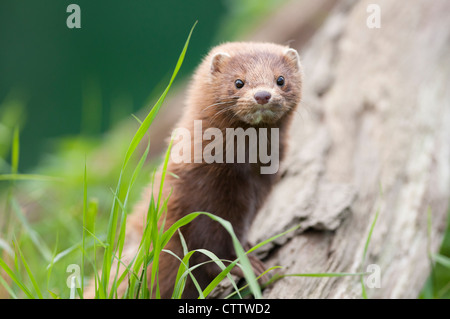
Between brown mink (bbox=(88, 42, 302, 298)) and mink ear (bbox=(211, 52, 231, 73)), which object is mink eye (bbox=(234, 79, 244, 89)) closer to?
brown mink (bbox=(88, 42, 302, 298))

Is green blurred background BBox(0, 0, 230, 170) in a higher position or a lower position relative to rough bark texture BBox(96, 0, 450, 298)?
higher

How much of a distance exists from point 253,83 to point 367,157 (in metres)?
1.28

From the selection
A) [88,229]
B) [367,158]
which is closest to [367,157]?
[367,158]

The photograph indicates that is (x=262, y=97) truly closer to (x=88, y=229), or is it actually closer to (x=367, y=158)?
(x=88, y=229)

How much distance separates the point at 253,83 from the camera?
2.32 m

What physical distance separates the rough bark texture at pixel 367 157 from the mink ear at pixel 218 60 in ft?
2.51

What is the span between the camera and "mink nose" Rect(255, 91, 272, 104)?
2.22 metres

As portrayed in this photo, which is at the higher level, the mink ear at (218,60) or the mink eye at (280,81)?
the mink ear at (218,60)

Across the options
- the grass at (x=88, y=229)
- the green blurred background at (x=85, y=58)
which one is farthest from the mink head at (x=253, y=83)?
the green blurred background at (x=85, y=58)

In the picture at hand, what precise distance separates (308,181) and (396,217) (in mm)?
559

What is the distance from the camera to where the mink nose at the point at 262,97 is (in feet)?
7.30

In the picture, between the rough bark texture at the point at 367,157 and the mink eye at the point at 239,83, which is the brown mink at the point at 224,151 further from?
the rough bark texture at the point at 367,157

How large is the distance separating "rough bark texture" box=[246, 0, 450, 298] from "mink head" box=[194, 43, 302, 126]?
0.60m

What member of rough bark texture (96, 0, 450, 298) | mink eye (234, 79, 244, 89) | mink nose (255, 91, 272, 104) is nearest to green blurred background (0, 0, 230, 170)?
rough bark texture (96, 0, 450, 298)
